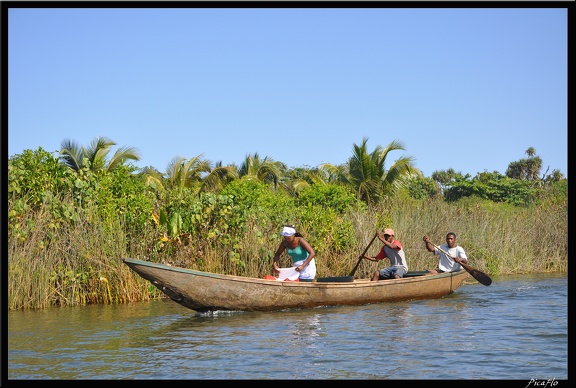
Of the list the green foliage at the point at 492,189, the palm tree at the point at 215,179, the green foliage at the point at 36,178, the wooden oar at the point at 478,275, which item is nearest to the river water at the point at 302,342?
the wooden oar at the point at 478,275

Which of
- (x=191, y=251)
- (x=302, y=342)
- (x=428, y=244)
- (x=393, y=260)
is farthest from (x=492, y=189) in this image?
(x=302, y=342)

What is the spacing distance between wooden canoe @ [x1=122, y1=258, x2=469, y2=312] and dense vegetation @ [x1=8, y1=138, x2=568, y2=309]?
190 cm

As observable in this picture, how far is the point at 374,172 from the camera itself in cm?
2209

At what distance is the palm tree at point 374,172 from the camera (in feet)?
72.3

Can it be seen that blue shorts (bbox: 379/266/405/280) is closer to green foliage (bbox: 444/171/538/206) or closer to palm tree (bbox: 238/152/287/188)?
palm tree (bbox: 238/152/287/188)

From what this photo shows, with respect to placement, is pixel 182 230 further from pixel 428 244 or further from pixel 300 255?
pixel 428 244

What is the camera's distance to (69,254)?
1229 cm

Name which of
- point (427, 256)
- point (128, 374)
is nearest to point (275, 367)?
point (128, 374)

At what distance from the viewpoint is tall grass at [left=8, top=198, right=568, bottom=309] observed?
11.9 m

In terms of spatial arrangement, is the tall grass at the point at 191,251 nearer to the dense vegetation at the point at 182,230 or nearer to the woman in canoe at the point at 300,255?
the dense vegetation at the point at 182,230

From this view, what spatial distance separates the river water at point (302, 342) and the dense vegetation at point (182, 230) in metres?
0.70

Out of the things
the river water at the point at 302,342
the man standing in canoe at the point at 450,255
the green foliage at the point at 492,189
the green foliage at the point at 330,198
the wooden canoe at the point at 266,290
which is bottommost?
the river water at the point at 302,342

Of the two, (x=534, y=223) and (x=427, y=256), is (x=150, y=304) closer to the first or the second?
(x=427, y=256)

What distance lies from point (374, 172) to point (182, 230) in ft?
31.3
